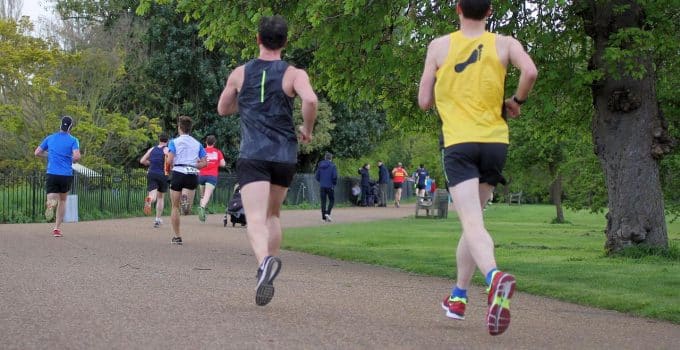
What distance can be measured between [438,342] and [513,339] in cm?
55

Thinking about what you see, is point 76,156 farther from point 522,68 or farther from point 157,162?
point 522,68

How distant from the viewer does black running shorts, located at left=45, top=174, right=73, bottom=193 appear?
15.2m

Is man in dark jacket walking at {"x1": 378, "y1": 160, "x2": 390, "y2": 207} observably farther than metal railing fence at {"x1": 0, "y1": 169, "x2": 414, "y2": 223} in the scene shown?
Yes

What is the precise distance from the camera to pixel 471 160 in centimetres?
577

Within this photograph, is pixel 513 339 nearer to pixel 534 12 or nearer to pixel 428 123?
pixel 534 12

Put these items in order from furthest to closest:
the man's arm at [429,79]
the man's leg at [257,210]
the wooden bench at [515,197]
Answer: the wooden bench at [515,197]
the man's leg at [257,210]
the man's arm at [429,79]

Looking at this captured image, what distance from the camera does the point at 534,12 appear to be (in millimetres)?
12922

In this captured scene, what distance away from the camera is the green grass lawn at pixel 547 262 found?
8.41 meters

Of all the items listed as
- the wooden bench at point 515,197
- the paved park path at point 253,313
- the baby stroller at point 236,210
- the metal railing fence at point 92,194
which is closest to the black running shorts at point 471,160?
the paved park path at point 253,313

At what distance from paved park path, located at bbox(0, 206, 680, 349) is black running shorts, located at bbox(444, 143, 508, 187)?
0.95m

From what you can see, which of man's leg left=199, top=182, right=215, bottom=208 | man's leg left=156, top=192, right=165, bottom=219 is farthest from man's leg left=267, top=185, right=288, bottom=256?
man's leg left=199, top=182, right=215, bottom=208

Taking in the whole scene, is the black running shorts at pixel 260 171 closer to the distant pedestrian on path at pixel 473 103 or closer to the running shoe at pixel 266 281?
the running shoe at pixel 266 281

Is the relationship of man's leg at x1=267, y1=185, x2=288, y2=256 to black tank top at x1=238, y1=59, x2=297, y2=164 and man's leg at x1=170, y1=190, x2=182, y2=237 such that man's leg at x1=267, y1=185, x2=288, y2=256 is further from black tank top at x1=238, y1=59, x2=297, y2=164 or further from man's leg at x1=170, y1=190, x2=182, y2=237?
man's leg at x1=170, y1=190, x2=182, y2=237

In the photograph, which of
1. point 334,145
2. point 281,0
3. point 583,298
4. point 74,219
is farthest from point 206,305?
point 334,145
